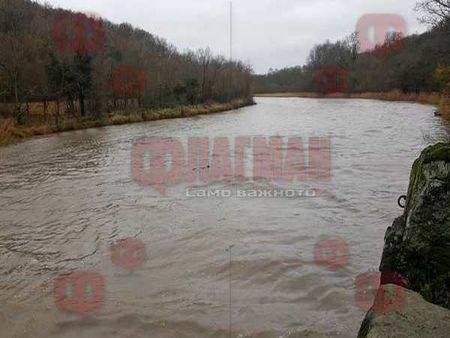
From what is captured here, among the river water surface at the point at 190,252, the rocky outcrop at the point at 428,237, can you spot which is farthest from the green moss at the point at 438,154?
the river water surface at the point at 190,252

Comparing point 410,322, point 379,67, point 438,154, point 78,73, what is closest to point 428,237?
point 438,154

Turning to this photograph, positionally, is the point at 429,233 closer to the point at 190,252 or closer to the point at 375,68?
the point at 190,252

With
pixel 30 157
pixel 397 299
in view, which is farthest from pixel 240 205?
pixel 30 157

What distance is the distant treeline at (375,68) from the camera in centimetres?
2812

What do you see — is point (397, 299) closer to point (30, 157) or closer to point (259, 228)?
point (259, 228)

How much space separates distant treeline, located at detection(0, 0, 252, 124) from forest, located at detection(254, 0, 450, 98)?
19870 millimetres

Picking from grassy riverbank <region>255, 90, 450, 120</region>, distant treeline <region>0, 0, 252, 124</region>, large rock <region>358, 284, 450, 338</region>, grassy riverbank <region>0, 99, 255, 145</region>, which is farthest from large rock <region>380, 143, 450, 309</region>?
distant treeline <region>0, 0, 252, 124</region>

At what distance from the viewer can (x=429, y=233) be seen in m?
3.55

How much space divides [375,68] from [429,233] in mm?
75750

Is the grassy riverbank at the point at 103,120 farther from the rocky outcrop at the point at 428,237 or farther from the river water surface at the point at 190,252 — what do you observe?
the rocky outcrop at the point at 428,237

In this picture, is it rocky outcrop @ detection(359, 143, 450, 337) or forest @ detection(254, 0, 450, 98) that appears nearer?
rocky outcrop @ detection(359, 143, 450, 337)

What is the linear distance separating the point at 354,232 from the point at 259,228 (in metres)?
1.56

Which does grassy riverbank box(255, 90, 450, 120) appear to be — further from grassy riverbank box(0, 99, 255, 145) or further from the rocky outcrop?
the rocky outcrop

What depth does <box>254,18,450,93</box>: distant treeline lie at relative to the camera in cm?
2812
